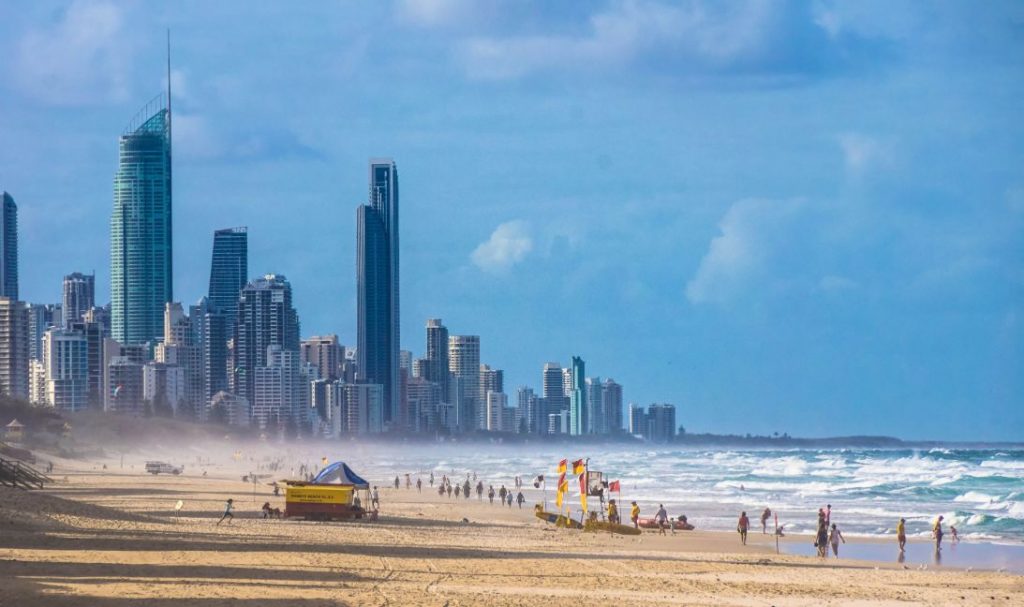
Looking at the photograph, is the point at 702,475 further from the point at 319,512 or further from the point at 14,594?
the point at 14,594

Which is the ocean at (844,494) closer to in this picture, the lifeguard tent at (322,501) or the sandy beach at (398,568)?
the sandy beach at (398,568)

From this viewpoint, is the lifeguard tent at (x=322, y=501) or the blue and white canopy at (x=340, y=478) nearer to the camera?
the lifeguard tent at (x=322, y=501)

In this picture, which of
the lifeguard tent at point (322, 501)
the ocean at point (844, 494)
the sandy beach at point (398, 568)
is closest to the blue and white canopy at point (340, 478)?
the lifeguard tent at point (322, 501)

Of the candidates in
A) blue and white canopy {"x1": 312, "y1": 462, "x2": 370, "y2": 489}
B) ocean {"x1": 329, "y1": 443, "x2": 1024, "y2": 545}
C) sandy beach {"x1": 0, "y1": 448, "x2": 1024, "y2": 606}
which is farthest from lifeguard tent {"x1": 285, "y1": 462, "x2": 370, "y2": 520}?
ocean {"x1": 329, "y1": 443, "x2": 1024, "y2": 545}

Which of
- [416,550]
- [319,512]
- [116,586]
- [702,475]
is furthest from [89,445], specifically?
[116,586]

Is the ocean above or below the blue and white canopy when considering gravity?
below

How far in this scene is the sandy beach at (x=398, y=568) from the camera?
2550 centimetres

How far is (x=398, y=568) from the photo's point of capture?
31.3 meters

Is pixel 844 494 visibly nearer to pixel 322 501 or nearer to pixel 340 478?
pixel 340 478

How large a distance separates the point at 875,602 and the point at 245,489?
189 ft

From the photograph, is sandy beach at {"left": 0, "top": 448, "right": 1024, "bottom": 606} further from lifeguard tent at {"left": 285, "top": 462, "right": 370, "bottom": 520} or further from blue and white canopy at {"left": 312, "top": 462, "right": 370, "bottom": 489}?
Result: blue and white canopy at {"left": 312, "top": 462, "right": 370, "bottom": 489}

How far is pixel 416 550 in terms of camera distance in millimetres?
37000

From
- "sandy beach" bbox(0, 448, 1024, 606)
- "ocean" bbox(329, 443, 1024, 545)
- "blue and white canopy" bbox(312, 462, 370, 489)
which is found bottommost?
"ocean" bbox(329, 443, 1024, 545)

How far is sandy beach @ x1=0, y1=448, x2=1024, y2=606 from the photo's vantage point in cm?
2550
